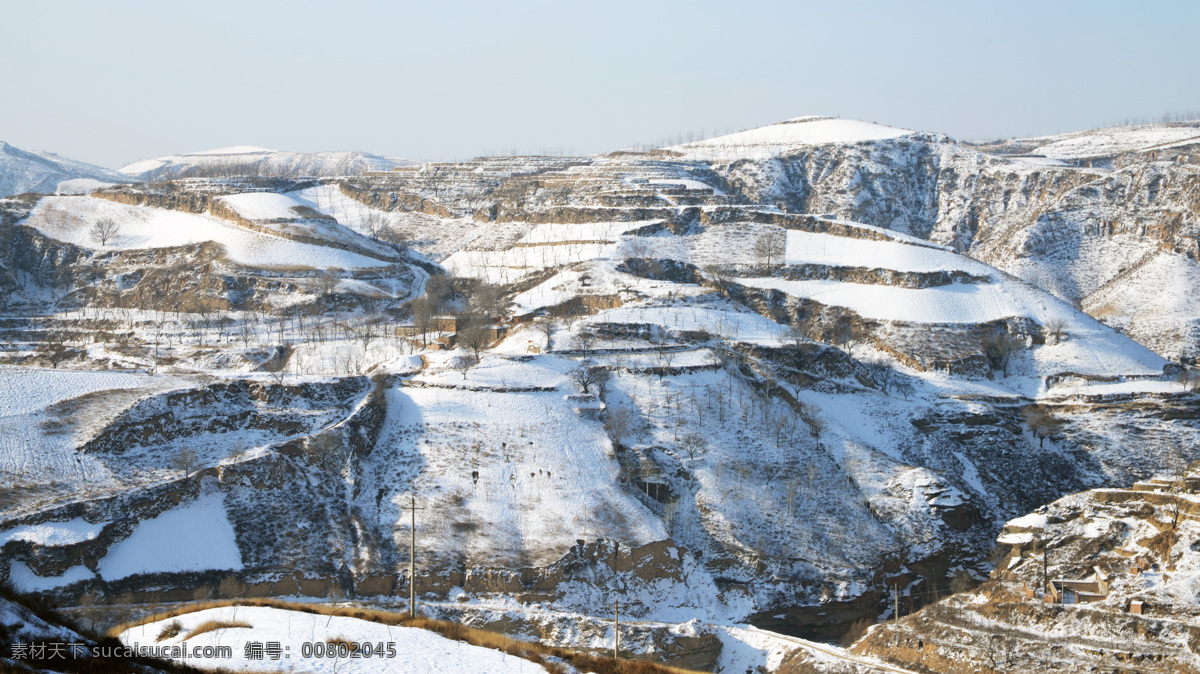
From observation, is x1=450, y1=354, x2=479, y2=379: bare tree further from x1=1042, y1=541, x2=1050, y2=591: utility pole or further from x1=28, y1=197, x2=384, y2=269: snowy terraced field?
x1=1042, y1=541, x2=1050, y2=591: utility pole

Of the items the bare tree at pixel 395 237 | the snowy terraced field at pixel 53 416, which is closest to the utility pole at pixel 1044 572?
the snowy terraced field at pixel 53 416

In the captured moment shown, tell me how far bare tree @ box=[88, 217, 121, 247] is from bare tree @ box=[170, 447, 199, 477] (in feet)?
206

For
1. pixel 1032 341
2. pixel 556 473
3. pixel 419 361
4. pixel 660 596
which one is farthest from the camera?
pixel 1032 341

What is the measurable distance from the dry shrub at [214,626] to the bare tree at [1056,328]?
273ft

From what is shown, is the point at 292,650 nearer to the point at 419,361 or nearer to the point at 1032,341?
the point at 419,361

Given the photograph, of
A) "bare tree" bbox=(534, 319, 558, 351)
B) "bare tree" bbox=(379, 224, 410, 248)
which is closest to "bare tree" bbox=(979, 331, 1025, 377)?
"bare tree" bbox=(534, 319, 558, 351)

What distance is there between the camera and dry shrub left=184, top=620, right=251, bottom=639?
2925 centimetres

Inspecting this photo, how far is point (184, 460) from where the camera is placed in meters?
59.7

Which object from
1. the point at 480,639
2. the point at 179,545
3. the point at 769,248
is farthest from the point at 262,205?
the point at 480,639

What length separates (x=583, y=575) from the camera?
53.9 m

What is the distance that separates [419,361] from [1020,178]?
112 metres

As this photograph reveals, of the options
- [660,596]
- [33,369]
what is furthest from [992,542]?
Result: [33,369]

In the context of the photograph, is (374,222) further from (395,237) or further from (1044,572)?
(1044,572)

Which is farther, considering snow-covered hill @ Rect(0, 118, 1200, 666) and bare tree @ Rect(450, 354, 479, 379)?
bare tree @ Rect(450, 354, 479, 379)
